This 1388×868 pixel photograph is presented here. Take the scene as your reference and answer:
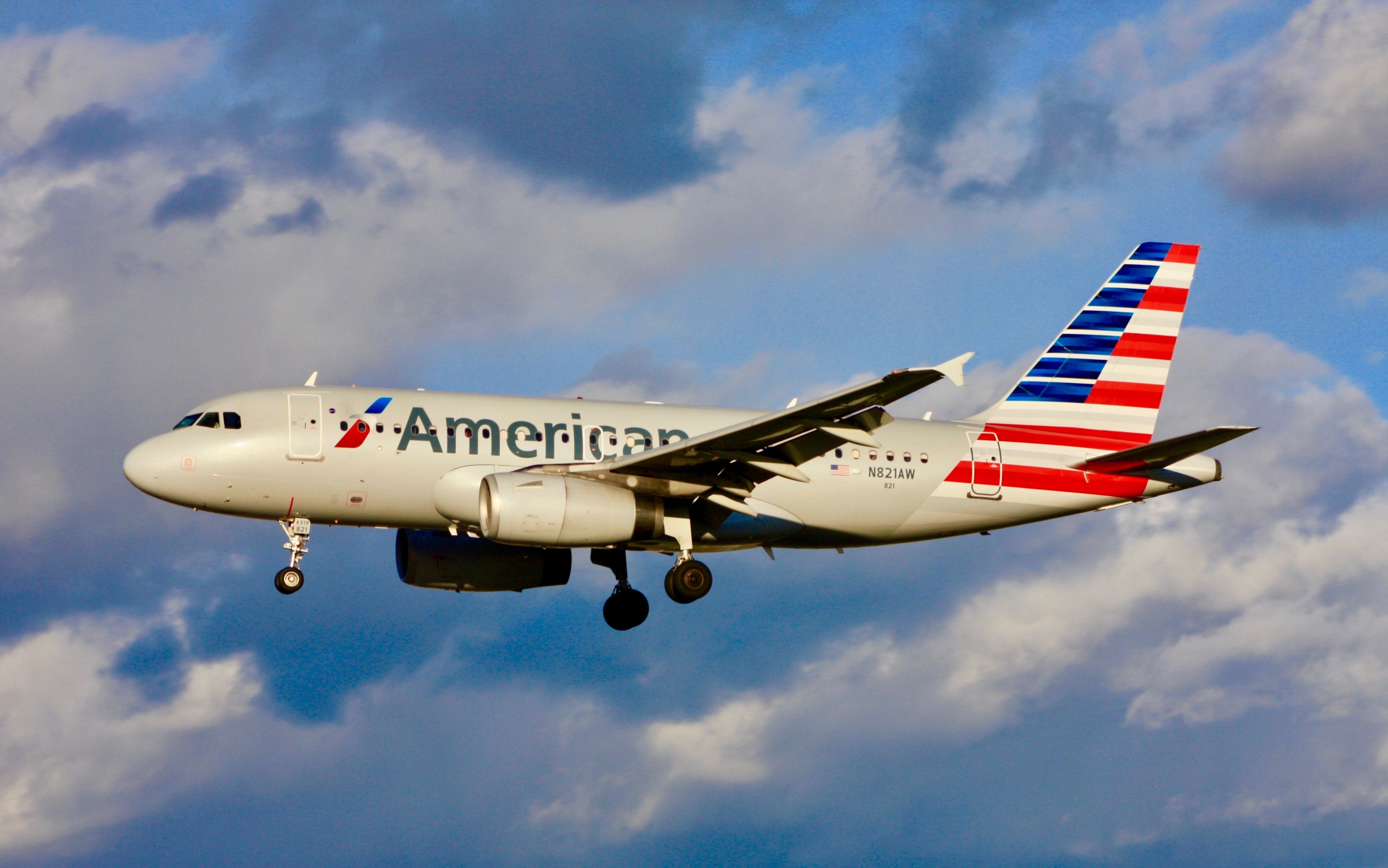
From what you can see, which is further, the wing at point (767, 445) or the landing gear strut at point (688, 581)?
the landing gear strut at point (688, 581)

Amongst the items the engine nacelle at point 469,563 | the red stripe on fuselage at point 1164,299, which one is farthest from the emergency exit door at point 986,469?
the engine nacelle at point 469,563

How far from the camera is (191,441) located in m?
30.3

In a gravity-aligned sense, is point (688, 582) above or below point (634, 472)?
below

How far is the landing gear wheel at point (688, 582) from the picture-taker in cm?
3094

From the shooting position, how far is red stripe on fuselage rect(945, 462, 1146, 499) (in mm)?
33812

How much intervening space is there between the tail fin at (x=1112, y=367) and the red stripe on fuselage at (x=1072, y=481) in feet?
2.67

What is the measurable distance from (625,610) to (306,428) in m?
8.95

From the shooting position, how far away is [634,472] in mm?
30062

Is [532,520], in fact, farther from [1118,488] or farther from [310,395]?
[1118,488]

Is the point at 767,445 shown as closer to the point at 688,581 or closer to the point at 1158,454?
the point at 688,581

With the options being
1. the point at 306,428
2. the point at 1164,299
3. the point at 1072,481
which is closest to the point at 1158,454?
the point at 1072,481

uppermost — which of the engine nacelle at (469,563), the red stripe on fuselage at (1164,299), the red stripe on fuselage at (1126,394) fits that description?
the red stripe on fuselage at (1164,299)

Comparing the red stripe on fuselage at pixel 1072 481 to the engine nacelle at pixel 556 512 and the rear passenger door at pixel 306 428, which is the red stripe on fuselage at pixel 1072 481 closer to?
the engine nacelle at pixel 556 512

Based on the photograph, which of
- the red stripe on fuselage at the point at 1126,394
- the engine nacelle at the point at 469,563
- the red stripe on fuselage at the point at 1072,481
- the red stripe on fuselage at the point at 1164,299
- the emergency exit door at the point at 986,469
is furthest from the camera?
the red stripe on fuselage at the point at 1164,299
